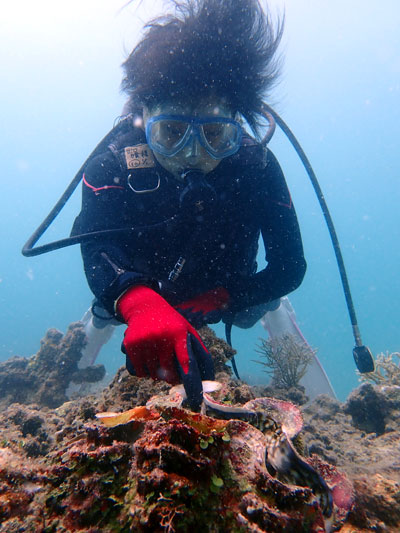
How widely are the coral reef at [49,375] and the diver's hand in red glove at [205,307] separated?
149 inches

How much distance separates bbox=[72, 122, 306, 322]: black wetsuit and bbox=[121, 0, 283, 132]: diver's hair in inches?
25.9

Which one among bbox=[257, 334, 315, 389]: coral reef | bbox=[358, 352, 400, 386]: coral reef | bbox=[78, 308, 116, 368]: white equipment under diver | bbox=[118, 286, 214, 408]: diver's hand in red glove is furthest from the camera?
bbox=[78, 308, 116, 368]: white equipment under diver

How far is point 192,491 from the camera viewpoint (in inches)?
32.5

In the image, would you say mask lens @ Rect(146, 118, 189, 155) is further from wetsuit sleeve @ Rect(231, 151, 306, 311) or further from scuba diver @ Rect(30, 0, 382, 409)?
wetsuit sleeve @ Rect(231, 151, 306, 311)

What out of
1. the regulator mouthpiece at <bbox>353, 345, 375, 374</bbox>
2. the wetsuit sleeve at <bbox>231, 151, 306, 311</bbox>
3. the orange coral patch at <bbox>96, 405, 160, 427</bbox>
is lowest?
the regulator mouthpiece at <bbox>353, 345, 375, 374</bbox>

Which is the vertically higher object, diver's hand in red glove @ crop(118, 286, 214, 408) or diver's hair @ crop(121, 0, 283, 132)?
diver's hair @ crop(121, 0, 283, 132)

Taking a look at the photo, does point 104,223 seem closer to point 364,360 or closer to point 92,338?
point 364,360

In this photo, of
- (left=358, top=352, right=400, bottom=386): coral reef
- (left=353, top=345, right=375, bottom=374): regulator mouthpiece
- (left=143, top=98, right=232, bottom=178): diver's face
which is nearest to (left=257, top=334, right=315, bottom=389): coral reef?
(left=358, top=352, right=400, bottom=386): coral reef

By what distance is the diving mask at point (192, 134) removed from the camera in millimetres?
2977

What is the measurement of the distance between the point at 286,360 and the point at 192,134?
437 cm

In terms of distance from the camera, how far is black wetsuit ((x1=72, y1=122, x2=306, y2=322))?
10.2 feet

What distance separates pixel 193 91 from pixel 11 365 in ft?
21.2

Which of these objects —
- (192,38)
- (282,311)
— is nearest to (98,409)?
(192,38)

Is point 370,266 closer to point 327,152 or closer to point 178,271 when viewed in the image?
point 327,152
